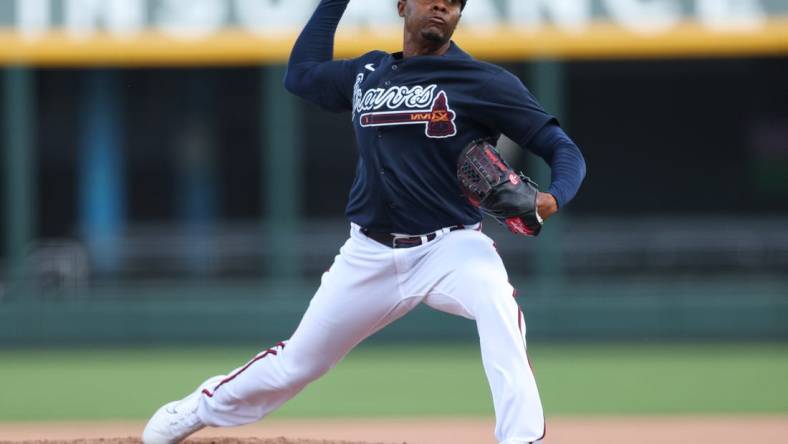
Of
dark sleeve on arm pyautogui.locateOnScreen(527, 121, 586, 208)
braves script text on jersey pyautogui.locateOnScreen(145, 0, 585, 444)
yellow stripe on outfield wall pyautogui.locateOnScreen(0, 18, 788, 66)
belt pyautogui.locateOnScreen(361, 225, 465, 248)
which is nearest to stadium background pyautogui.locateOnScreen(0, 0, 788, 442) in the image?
yellow stripe on outfield wall pyautogui.locateOnScreen(0, 18, 788, 66)

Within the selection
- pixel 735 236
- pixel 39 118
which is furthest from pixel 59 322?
pixel 735 236

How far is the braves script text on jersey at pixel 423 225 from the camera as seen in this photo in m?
4.18

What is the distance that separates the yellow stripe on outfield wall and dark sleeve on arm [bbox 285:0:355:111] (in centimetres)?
647

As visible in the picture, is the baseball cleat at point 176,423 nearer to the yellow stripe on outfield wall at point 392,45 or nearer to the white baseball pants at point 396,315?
the white baseball pants at point 396,315

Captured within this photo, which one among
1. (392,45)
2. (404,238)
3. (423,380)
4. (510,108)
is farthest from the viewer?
(392,45)

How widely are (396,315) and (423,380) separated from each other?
4.93 metres

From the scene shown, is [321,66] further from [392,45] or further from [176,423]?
[392,45]

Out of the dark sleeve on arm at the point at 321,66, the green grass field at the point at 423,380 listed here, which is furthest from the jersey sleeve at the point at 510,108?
the green grass field at the point at 423,380

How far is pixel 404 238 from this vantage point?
14.3 ft

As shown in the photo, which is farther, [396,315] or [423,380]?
[423,380]

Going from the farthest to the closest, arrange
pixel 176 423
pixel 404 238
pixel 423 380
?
pixel 423 380
pixel 176 423
pixel 404 238

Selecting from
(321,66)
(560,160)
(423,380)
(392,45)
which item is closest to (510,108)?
(560,160)

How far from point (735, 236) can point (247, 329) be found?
519 centimetres

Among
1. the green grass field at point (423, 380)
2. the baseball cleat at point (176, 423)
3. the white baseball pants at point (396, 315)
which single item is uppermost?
the white baseball pants at point (396, 315)
